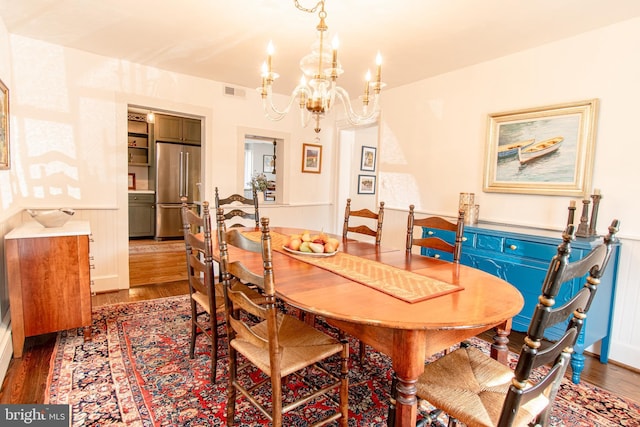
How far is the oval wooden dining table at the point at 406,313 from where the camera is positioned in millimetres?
1227

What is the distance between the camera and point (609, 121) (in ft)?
8.35

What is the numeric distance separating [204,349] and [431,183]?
9.32 feet

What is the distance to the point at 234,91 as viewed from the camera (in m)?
4.34

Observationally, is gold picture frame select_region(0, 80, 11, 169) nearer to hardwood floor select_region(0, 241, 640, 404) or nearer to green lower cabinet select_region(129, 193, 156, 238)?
hardwood floor select_region(0, 241, 640, 404)

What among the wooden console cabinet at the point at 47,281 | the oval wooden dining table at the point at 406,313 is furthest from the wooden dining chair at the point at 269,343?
the wooden console cabinet at the point at 47,281

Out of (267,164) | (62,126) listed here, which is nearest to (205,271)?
(62,126)

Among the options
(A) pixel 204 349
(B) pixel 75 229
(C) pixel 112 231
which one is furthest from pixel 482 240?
(C) pixel 112 231

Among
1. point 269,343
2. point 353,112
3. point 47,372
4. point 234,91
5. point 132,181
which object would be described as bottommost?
point 47,372

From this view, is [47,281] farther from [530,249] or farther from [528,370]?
[530,249]

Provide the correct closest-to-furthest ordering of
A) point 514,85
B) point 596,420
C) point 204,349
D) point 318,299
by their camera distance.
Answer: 1. point 318,299
2. point 596,420
3. point 204,349
4. point 514,85

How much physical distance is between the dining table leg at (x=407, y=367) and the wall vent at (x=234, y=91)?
388 cm

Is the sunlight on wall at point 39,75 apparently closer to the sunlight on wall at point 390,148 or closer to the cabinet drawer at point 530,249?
the sunlight on wall at point 390,148

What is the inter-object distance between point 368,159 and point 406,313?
4714 mm

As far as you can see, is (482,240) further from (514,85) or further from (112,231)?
(112,231)
